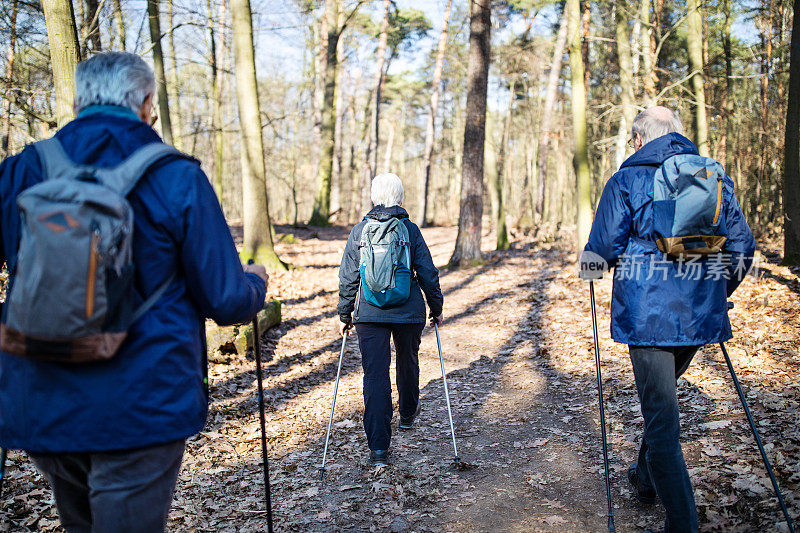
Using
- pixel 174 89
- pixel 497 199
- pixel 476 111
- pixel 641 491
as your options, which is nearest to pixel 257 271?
pixel 641 491

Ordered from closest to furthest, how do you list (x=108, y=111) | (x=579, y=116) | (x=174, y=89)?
(x=108, y=111)
(x=579, y=116)
(x=174, y=89)

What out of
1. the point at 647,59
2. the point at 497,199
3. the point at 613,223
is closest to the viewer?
the point at 613,223

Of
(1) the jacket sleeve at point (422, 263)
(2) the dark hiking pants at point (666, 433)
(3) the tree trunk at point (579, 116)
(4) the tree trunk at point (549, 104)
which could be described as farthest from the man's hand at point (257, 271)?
(4) the tree trunk at point (549, 104)

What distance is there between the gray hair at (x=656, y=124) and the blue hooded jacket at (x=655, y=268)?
86 mm

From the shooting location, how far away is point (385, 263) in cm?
452

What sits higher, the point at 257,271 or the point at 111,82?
the point at 111,82

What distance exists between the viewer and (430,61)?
3366 cm

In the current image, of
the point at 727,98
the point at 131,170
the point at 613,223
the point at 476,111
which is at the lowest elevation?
the point at 613,223

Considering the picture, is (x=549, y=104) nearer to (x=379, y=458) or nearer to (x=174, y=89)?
(x=174, y=89)

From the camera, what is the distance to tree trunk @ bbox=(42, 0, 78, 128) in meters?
6.39

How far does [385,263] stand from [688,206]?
2.20 m

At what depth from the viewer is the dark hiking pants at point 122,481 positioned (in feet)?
6.02

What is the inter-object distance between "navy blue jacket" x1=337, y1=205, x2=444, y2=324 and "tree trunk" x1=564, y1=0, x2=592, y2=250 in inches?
334

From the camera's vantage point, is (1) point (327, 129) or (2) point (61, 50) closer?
(2) point (61, 50)
